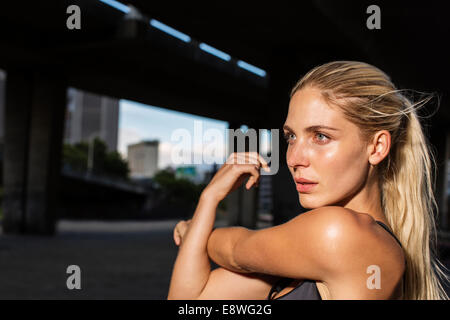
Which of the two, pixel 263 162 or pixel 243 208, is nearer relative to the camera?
pixel 263 162

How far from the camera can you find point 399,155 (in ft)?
5.36

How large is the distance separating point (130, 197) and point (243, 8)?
4854 centimetres

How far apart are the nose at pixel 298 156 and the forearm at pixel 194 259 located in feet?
1.08

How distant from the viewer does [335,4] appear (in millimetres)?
10016

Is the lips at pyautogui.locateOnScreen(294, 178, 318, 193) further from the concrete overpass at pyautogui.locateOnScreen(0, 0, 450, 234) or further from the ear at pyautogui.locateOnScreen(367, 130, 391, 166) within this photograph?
the concrete overpass at pyautogui.locateOnScreen(0, 0, 450, 234)

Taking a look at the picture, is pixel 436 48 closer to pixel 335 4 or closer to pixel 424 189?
pixel 335 4

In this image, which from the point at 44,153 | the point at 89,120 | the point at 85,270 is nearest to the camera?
the point at 85,270

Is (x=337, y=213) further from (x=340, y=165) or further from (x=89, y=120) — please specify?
(x=89, y=120)

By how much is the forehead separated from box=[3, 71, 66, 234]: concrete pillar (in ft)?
66.0

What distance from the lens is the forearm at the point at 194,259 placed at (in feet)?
5.30

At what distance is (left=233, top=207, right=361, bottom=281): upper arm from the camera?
1.18 meters

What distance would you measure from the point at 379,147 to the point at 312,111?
0.23 meters

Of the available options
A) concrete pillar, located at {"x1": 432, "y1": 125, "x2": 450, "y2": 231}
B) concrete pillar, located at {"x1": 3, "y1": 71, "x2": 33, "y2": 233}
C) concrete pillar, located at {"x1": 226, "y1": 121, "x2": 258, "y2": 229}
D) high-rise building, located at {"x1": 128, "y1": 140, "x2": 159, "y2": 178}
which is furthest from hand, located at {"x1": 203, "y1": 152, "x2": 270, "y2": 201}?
high-rise building, located at {"x1": 128, "y1": 140, "x2": 159, "y2": 178}

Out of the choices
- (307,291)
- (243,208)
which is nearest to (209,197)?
(307,291)
